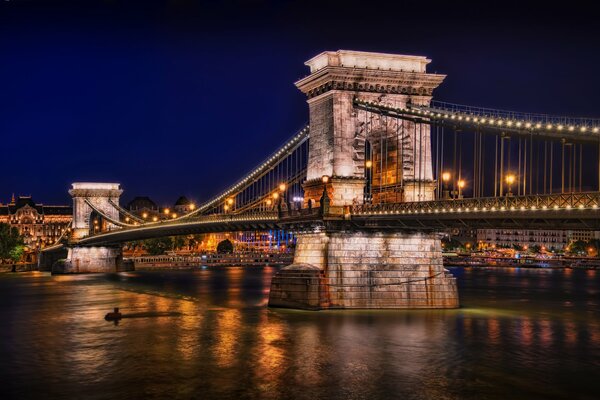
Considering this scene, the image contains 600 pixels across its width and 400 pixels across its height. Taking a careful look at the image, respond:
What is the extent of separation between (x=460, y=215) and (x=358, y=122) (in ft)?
42.6

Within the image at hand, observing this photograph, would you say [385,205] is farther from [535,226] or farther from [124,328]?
[124,328]

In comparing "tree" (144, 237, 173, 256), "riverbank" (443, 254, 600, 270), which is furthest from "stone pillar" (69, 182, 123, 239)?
"riverbank" (443, 254, 600, 270)

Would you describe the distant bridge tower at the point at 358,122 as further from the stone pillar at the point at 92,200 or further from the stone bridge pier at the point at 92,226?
the stone pillar at the point at 92,200

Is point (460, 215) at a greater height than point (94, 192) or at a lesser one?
lesser

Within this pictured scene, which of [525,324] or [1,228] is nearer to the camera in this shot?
[525,324]

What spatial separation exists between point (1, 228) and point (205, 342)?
→ 120 meters

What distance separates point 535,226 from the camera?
38.1m

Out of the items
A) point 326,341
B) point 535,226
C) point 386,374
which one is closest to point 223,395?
point 386,374

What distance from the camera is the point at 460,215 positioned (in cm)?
3972

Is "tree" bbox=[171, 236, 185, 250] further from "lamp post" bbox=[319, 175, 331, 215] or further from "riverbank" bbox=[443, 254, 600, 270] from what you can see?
"lamp post" bbox=[319, 175, 331, 215]

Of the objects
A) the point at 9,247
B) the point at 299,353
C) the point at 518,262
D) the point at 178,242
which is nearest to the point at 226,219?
the point at 299,353

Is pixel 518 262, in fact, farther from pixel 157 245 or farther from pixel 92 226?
pixel 92 226

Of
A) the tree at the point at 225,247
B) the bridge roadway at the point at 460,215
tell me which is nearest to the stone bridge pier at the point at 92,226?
the tree at the point at 225,247

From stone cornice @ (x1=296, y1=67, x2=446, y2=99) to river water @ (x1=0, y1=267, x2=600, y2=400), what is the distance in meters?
14.3
